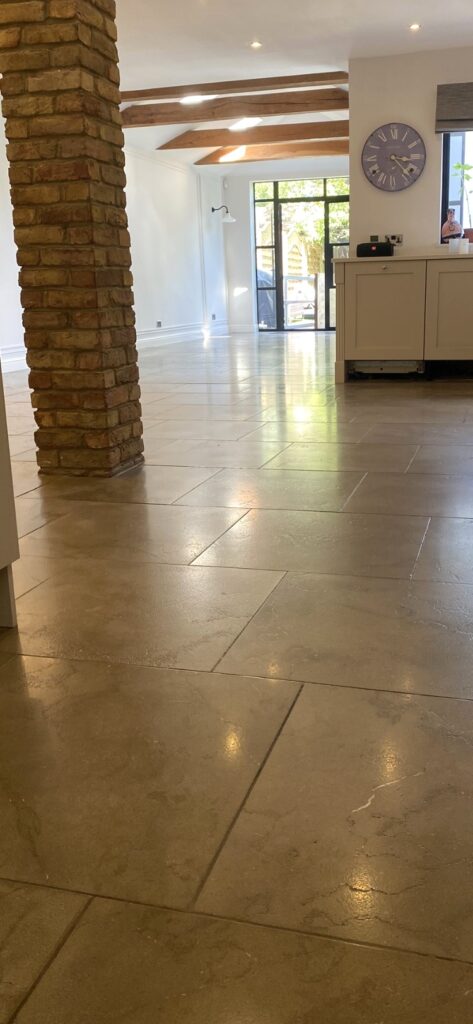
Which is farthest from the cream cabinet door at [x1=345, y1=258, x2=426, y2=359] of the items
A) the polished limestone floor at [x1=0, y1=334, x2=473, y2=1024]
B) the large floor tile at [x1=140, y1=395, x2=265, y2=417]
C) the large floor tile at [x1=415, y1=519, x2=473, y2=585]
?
the large floor tile at [x1=415, y1=519, x2=473, y2=585]

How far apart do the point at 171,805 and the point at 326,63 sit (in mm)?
7904

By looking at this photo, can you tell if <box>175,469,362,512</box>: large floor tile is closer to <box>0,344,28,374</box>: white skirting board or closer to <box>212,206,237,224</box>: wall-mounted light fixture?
<box>0,344,28,374</box>: white skirting board

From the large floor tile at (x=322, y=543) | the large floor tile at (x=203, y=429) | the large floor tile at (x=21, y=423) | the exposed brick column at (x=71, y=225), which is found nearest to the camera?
the large floor tile at (x=322, y=543)

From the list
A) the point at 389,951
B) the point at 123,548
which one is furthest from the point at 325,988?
the point at 123,548

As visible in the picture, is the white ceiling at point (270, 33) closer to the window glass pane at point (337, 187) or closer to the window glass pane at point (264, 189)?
the window glass pane at point (337, 187)

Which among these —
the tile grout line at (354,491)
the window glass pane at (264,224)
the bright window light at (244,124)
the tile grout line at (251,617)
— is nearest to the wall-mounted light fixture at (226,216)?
the window glass pane at (264,224)

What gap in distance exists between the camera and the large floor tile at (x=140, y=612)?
5.66 feet

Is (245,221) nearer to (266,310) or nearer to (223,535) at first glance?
(266,310)

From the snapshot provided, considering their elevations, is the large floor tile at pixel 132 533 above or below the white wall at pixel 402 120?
below

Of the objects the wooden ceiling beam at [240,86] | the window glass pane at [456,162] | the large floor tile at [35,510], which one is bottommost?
the large floor tile at [35,510]

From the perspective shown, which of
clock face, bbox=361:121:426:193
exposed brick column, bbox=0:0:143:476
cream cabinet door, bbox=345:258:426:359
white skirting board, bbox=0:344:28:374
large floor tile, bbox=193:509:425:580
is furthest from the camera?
white skirting board, bbox=0:344:28:374

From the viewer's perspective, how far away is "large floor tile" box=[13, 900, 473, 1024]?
86cm

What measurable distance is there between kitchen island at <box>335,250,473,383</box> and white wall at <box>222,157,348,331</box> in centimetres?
893

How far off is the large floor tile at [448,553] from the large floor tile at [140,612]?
0.39 m
